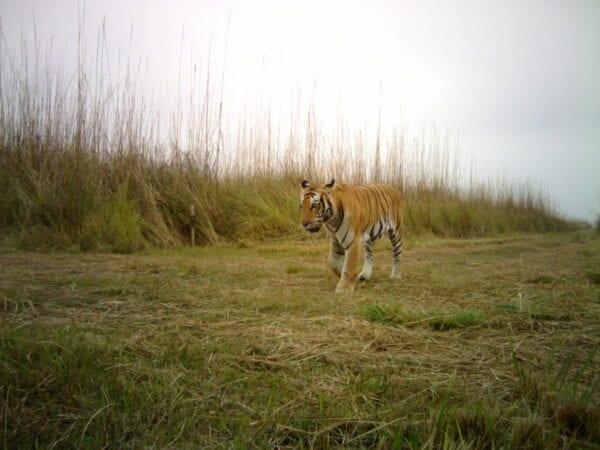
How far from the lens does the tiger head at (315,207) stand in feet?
13.7

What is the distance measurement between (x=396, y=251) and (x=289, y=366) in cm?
366

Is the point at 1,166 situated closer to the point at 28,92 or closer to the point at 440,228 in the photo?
the point at 28,92

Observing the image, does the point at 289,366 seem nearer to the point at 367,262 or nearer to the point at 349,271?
the point at 349,271

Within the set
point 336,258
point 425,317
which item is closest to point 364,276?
point 336,258

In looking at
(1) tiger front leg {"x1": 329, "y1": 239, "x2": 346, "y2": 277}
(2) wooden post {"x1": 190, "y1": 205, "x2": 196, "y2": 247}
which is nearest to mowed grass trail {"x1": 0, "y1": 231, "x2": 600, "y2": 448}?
(1) tiger front leg {"x1": 329, "y1": 239, "x2": 346, "y2": 277}

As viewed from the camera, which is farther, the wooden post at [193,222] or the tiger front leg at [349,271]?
the wooden post at [193,222]

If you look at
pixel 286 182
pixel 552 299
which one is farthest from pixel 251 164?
pixel 552 299

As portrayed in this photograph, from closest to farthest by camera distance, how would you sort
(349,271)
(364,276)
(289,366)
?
(289,366) < (349,271) < (364,276)

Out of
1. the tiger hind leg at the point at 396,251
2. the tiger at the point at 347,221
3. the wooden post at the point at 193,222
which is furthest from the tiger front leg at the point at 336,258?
the wooden post at the point at 193,222

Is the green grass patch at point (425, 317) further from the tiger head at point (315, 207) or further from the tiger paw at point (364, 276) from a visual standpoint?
the tiger paw at point (364, 276)

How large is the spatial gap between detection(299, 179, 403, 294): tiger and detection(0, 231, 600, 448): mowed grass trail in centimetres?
60

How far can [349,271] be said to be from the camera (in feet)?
13.8

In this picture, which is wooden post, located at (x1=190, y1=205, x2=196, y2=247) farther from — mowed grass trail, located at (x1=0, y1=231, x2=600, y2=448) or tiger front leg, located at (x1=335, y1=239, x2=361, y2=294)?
tiger front leg, located at (x1=335, y1=239, x2=361, y2=294)

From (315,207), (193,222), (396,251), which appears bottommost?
(396,251)
